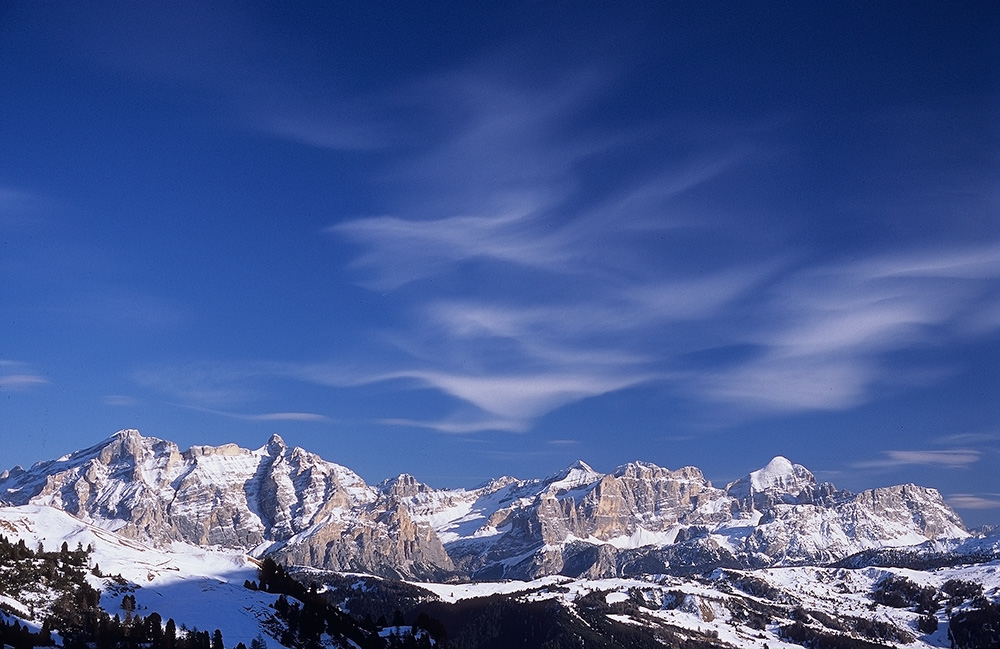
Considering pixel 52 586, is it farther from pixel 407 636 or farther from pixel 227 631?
pixel 407 636

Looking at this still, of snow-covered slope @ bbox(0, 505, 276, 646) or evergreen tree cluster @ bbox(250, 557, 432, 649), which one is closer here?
snow-covered slope @ bbox(0, 505, 276, 646)

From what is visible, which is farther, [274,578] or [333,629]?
[274,578]

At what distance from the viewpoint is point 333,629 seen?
518 ft

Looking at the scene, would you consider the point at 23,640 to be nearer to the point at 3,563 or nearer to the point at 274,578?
the point at 3,563

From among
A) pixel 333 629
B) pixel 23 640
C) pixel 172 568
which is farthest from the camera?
pixel 172 568

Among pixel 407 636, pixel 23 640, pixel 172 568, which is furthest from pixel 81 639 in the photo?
pixel 407 636

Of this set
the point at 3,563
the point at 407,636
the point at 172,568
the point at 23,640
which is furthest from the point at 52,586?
the point at 407,636

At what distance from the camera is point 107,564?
160 meters

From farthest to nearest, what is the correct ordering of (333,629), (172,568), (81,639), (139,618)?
(172,568) < (333,629) < (139,618) < (81,639)

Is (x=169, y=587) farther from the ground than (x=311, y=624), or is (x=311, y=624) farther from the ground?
(x=169, y=587)

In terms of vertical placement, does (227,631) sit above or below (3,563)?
below

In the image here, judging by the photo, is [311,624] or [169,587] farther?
[169,587]

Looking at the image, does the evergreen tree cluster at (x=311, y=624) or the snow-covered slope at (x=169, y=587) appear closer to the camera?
the snow-covered slope at (x=169, y=587)

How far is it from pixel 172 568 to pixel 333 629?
1617 inches
